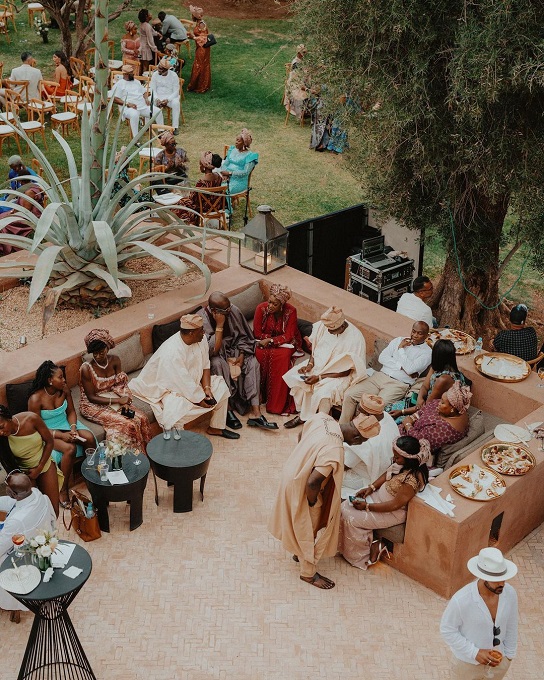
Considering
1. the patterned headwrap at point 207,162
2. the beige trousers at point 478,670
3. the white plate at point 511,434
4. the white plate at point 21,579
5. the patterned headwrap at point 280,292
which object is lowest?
the beige trousers at point 478,670

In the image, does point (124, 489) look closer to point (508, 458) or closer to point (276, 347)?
point (276, 347)

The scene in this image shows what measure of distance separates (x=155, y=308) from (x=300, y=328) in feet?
4.88

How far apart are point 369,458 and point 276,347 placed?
2.10m

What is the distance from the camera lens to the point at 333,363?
8492mm

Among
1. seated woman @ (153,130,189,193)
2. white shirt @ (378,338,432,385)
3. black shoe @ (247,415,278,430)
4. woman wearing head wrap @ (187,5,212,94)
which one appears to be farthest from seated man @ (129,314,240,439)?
woman wearing head wrap @ (187,5,212,94)

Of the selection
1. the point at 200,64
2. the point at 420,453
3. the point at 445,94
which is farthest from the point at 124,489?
the point at 200,64

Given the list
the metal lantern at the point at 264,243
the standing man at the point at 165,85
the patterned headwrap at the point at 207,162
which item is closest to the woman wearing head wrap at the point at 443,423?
the metal lantern at the point at 264,243

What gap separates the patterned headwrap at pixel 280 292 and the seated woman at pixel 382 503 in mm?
2372

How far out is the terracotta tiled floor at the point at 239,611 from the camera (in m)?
6.20

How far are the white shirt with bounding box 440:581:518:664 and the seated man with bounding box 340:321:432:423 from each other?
320 centimetres

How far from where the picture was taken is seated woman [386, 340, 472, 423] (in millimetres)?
7738

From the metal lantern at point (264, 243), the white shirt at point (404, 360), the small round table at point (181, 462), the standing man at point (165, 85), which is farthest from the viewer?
the standing man at point (165, 85)

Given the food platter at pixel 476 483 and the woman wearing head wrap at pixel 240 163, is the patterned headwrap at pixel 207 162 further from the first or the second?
the food platter at pixel 476 483

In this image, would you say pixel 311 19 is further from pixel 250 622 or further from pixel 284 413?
pixel 250 622
